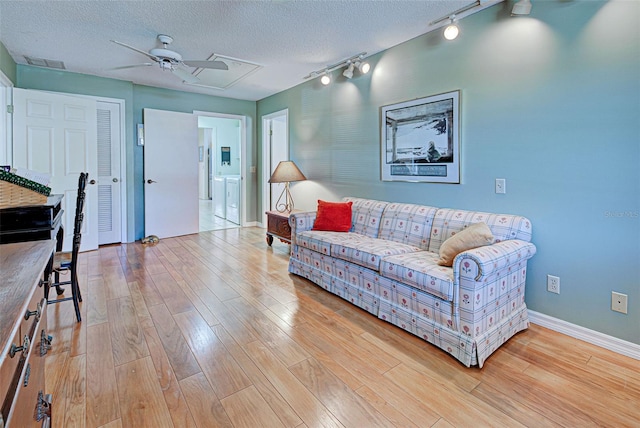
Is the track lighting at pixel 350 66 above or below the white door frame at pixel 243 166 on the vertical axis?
above

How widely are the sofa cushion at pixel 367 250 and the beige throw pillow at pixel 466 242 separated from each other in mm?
425

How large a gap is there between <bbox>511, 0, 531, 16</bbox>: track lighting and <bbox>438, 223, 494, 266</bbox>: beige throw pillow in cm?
150

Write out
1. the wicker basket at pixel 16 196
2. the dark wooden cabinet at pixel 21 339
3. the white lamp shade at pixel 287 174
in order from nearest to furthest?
the dark wooden cabinet at pixel 21 339 < the wicker basket at pixel 16 196 < the white lamp shade at pixel 287 174

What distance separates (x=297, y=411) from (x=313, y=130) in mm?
Answer: 3739

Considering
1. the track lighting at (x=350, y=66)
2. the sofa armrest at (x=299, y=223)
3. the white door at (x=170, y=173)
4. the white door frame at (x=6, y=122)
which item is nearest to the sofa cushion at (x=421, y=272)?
the sofa armrest at (x=299, y=223)

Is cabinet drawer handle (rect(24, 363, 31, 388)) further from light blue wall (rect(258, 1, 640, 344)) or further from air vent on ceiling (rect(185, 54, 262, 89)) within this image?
air vent on ceiling (rect(185, 54, 262, 89))

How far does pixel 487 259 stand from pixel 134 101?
17.0 ft

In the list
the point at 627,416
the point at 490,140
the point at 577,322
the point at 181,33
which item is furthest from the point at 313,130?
the point at 627,416

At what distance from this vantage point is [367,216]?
3.36m

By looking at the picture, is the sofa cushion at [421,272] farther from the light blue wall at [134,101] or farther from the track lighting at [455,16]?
the light blue wall at [134,101]

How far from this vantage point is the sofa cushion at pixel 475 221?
234 centimetres

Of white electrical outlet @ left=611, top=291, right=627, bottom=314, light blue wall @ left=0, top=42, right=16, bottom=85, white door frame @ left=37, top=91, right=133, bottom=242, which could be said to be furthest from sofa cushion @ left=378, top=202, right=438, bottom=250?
light blue wall @ left=0, top=42, right=16, bottom=85

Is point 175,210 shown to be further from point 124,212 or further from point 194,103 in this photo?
point 194,103

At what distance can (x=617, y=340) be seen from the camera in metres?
2.05
